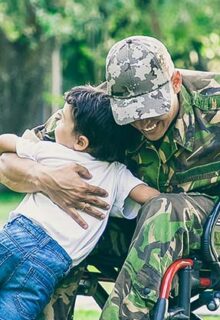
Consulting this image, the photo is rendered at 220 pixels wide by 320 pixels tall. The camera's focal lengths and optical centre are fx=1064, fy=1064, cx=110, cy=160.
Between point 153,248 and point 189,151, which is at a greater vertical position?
point 189,151

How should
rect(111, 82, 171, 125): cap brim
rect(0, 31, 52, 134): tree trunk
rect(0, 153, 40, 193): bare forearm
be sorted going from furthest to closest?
1. rect(0, 31, 52, 134): tree trunk
2. rect(0, 153, 40, 193): bare forearm
3. rect(111, 82, 171, 125): cap brim

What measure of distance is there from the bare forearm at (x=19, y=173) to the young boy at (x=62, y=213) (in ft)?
0.12

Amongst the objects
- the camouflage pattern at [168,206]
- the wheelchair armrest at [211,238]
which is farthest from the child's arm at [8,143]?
the wheelchair armrest at [211,238]

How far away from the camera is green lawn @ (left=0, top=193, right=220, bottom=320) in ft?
19.8

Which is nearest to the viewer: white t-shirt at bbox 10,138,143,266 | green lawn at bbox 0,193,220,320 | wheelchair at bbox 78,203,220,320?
wheelchair at bbox 78,203,220,320

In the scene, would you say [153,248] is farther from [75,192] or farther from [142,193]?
[75,192]

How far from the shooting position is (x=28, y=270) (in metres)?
4.07

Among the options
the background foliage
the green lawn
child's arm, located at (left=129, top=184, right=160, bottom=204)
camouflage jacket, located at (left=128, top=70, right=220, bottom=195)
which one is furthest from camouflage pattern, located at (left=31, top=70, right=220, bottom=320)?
the background foliage

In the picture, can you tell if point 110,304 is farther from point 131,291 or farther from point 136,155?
point 136,155

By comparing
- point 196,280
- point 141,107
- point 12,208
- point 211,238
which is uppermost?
point 141,107

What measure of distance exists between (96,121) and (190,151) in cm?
40

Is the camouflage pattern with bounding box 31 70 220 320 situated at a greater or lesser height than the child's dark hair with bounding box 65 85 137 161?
lesser

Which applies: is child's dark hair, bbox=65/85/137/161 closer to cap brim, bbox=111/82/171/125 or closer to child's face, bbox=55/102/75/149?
child's face, bbox=55/102/75/149

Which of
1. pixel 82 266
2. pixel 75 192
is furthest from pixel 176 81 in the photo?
pixel 82 266
